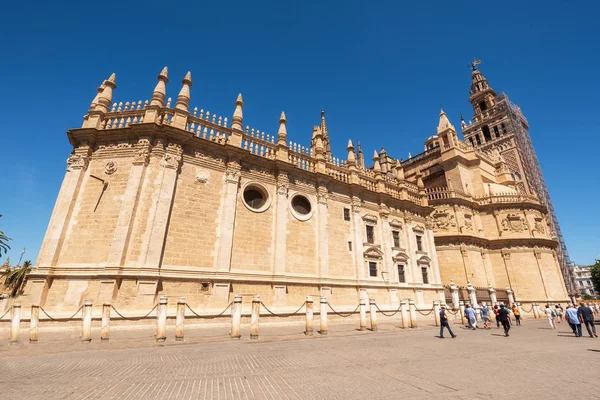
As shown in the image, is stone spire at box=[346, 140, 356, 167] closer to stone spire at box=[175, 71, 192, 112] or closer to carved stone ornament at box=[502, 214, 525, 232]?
stone spire at box=[175, 71, 192, 112]

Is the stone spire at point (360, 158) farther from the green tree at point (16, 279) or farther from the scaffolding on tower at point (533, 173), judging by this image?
the green tree at point (16, 279)

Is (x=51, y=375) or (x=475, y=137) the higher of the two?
(x=475, y=137)

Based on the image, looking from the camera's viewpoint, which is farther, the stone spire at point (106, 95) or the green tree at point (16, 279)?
the green tree at point (16, 279)

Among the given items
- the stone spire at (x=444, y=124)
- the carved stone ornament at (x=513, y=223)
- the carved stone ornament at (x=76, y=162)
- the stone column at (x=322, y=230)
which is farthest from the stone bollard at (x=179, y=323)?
the stone spire at (x=444, y=124)

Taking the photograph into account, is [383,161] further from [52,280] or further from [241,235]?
[52,280]

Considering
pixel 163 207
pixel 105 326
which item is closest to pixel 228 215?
pixel 163 207

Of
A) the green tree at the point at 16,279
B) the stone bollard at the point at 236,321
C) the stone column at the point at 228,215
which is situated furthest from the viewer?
the green tree at the point at 16,279

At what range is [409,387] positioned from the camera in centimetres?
475

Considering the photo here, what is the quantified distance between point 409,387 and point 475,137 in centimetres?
6377

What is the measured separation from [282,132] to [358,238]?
31.2ft

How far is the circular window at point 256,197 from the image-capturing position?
17266mm

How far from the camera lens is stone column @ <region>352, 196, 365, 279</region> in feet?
64.3

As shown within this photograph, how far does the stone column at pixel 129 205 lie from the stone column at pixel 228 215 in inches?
167

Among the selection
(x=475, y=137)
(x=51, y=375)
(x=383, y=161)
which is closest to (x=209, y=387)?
(x=51, y=375)
